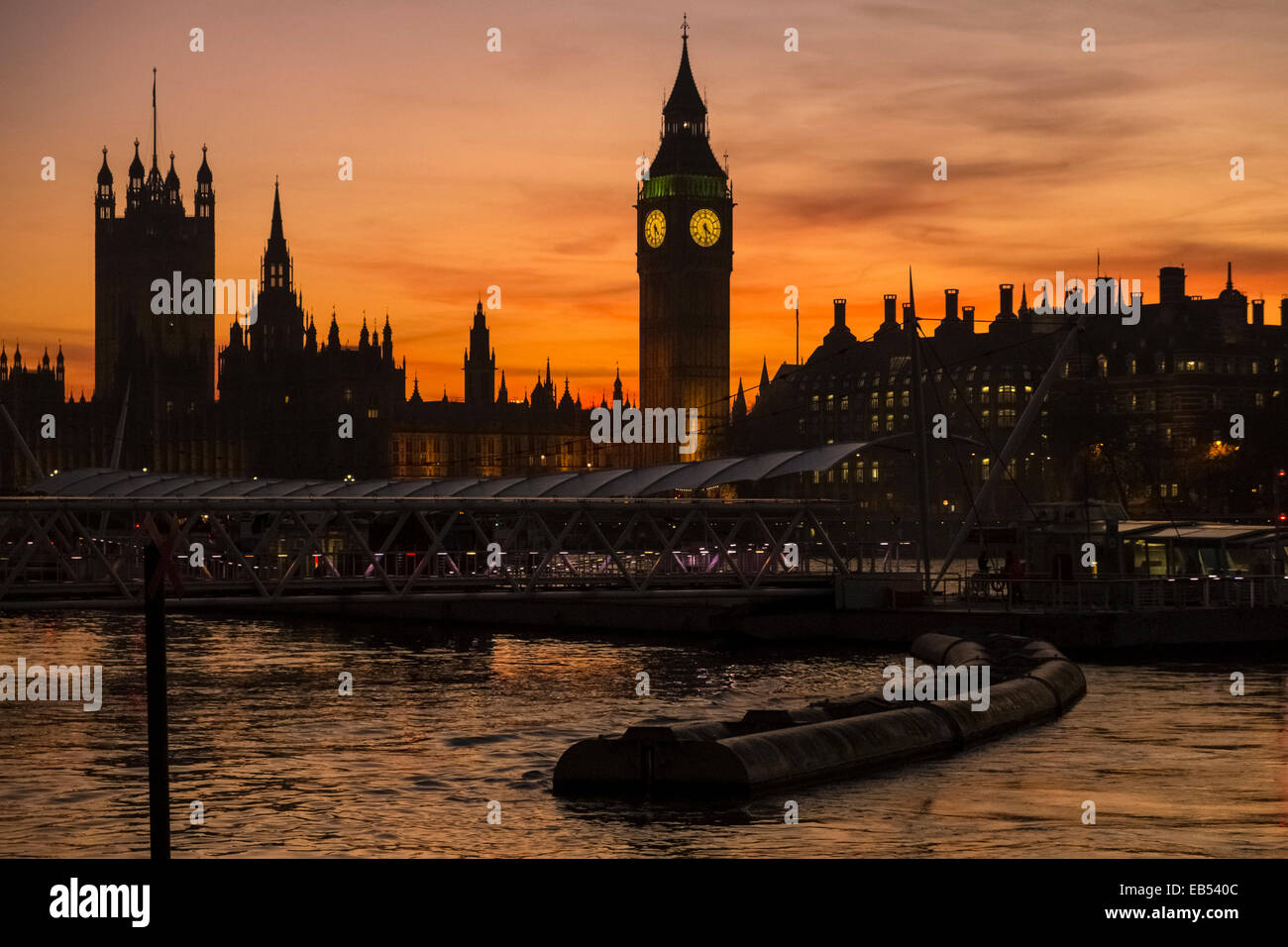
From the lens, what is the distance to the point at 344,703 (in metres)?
45.6

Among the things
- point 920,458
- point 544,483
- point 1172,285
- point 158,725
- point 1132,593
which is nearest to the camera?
point 158,725

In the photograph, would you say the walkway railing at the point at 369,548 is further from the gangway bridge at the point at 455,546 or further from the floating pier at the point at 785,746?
the floating pier at the point at 785,746

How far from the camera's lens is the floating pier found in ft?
97.1

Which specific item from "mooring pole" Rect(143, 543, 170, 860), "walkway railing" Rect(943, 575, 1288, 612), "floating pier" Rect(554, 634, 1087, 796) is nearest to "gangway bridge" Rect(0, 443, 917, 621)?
"walkway railing" Rect(943, 575, 1288, 612)

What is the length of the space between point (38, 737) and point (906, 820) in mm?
19096

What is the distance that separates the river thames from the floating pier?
454 millimetres

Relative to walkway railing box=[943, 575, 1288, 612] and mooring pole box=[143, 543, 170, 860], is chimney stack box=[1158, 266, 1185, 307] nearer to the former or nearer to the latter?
walkway railing box=[943, 575, 1288, 612]

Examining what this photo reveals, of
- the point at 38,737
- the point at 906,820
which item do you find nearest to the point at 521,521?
the point at 38,737

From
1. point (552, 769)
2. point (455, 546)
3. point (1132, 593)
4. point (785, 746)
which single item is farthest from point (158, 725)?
point (455, 546)

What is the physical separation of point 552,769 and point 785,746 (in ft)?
17.9

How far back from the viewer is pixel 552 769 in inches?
1353

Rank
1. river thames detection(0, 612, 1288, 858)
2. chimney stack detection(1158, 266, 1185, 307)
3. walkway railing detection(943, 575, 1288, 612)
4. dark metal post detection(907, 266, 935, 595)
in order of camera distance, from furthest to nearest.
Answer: chimney stack detection(1158, 266, 1185, 307) < dark metal post detection(907, 266, 935, 595) < walkway railing detection(943, 575, 1288, 612) < river thames detection(0, 612, 1288, 858)

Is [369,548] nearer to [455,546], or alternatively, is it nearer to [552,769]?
[552,769]

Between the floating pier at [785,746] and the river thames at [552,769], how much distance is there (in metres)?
0.45
